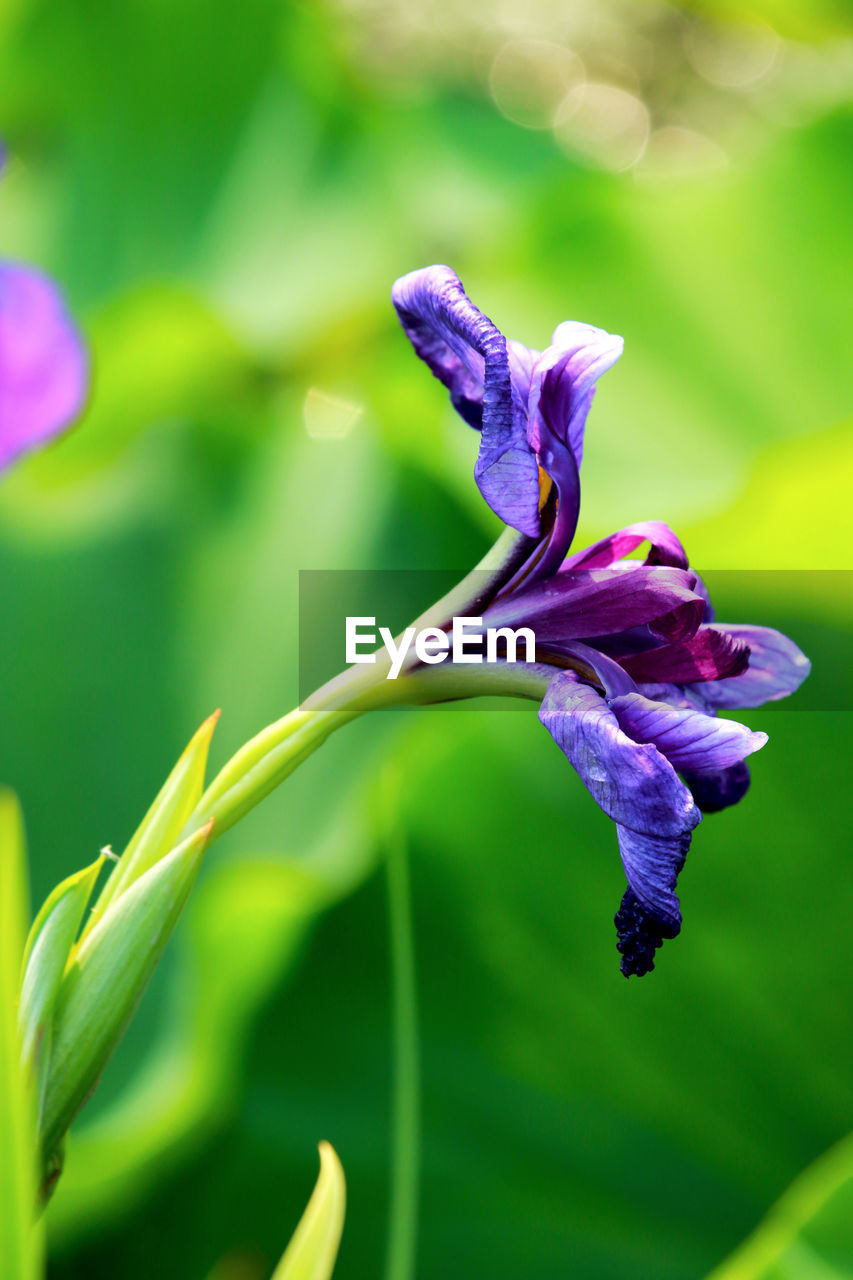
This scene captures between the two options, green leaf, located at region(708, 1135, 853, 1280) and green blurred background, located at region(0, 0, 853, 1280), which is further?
green blurred background, located at region(0, 0, 853, 1280)

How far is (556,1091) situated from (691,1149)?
0.46 ft

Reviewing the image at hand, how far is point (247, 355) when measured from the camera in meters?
1.46

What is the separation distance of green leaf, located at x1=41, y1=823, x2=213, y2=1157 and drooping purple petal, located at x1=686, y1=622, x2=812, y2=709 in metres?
0.33

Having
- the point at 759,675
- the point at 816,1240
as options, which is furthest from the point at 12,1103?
the point at 816,1240

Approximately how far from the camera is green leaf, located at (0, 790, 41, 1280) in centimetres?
37

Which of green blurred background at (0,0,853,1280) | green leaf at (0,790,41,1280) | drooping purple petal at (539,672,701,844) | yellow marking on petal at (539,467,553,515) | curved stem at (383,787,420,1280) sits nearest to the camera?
green leaf at (0,790,41,1280)

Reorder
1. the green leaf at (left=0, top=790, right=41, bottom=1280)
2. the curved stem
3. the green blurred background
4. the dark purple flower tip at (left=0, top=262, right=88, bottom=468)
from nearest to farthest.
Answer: the green leaf at (left=0, top=790, right=41, bottom=1280)
the curved stem
the green blurred background
the dark purple flower tip at (left=0, top=262, right=88, bottom=468)

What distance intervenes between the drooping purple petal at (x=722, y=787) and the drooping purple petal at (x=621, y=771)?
11 cm

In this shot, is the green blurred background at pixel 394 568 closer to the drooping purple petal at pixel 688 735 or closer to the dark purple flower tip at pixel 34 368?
the dark purple flower tip at pixel 34 368

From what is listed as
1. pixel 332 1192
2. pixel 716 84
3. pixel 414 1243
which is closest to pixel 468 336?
pixel 332 1192

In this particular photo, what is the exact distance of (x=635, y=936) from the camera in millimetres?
531

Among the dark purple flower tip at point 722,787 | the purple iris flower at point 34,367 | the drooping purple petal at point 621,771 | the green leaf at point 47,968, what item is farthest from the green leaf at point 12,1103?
the purple iris flower at point 34,367

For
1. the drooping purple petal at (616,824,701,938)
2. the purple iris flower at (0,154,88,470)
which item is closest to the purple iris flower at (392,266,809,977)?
the drooping purple petal at (616,824,701,938)

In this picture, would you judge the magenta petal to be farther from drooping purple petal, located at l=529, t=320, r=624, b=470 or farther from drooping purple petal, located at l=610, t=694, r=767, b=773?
drooping purple petal, located at l=529, t=320, r=624, b=470
